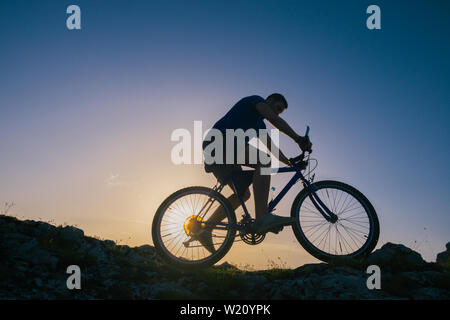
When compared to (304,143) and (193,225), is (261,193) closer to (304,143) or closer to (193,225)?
(304,143)

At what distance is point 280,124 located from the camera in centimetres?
489

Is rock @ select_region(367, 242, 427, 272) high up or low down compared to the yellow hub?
down

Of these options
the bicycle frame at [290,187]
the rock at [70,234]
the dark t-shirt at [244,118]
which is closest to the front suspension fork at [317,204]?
the bicycle frame at [290,187]

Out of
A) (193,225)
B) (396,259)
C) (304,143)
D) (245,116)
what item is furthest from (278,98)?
(396,259)

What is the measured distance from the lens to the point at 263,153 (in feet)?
16.3

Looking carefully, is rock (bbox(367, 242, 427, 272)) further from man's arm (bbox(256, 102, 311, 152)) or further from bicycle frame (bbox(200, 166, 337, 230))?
man's arm (bbox(256, 102, 311, 152))

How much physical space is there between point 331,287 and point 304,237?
1.07m

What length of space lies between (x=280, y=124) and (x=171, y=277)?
131 inches

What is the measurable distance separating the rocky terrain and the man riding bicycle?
2.62 ft

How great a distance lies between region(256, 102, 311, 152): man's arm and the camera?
4844 mm

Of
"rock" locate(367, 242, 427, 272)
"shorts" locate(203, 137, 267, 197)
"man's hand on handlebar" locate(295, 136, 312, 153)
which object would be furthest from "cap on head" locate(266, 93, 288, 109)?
"rock" locate(367, 242, 427, 272)

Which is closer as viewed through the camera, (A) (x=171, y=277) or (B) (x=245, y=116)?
(A) (x=171, y=277)
